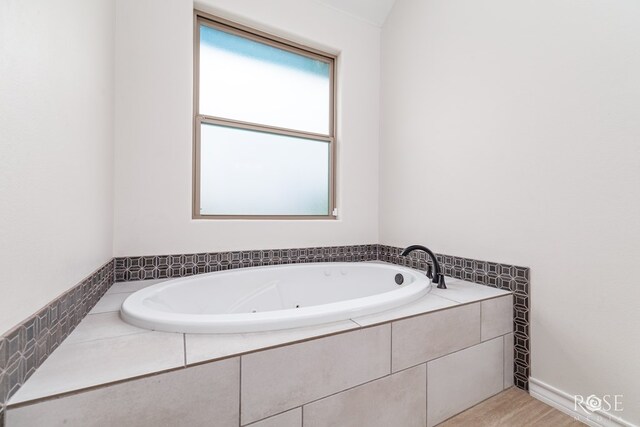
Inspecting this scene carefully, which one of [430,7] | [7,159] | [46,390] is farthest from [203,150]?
[430,7]

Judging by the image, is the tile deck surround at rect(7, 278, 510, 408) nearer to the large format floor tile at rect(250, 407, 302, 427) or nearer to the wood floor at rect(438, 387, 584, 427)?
the large format floor tile at rect(250, 407, 302, 427)

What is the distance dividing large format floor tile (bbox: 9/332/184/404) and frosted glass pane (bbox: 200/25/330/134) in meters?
1.55

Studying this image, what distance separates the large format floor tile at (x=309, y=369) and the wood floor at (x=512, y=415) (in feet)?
1.78

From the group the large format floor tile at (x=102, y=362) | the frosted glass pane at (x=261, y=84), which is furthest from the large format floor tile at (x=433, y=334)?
the frosted glass pane at (x=261, y=84)

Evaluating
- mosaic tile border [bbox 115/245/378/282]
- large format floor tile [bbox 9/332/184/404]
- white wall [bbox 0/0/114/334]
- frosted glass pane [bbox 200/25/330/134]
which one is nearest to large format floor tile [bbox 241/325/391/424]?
large format floor tile [bbox 9/332/184/404]

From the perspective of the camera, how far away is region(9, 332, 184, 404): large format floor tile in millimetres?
645

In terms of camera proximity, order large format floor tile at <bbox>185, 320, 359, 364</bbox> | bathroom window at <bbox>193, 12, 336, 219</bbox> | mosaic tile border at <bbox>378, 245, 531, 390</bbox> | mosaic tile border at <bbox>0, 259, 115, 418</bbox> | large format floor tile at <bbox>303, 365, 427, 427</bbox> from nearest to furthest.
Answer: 1. mosaic tile border at <bbox>0, 259, 115, 418</bbox>
2. large format floor tile at <bbox>185, 320, 359, 364</bbox>
3. large format floor tile at <bbox>303, 365, 427, 427</bbox>
4. mosaic tile border at <bbox>378, 245, 531, 390</bbox>
5. bathroom window at <bbox>193, 12, 336, 219</bbox>

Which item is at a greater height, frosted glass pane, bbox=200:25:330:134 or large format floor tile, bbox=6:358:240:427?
frosted glass pane, bbox=200:25:330:134

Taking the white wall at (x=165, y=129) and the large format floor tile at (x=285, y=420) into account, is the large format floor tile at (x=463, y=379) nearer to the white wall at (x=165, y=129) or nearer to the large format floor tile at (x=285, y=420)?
the large format floor tile at (x=285, y=420)

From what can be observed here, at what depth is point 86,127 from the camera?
1127 mm

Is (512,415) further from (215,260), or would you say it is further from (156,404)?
(215,260)

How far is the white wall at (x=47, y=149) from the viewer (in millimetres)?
637

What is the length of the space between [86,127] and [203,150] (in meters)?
0.81

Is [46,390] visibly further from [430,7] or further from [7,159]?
[430,7]
